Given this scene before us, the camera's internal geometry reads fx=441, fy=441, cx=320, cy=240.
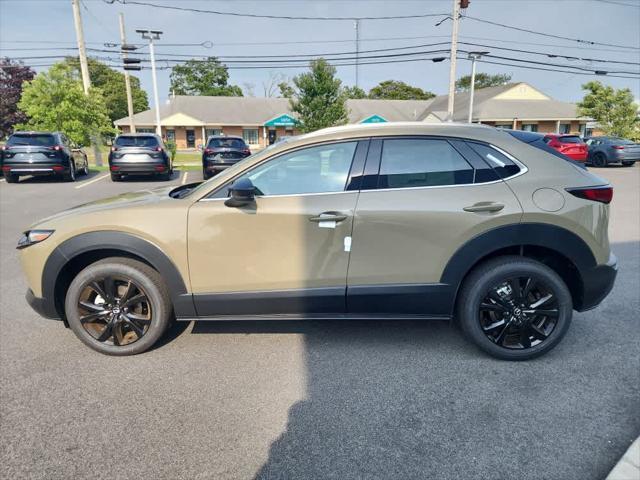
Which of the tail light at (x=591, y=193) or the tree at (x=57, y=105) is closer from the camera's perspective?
the tail light at (x=591, y=193)

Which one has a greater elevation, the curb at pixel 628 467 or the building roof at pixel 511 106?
the building roof at pixel 511 106

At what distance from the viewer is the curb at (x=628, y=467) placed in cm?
219

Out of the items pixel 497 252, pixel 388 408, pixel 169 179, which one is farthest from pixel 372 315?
pixel 169 179

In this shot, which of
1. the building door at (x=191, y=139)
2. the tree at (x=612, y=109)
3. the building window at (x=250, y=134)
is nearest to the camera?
the tree at (x=612, y=109)

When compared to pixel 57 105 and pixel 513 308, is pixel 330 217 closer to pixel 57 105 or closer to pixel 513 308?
pixel 513 308

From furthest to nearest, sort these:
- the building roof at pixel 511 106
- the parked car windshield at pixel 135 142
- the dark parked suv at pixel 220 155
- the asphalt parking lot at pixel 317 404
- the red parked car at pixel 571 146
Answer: the building roof at pixel 511 106 < the red parked car at pixel 571 146 < the dark parked suv at pixel 220 155 < the parked car windshield at pixel 135 142 < the asphalt parking lot at pixel 317 404

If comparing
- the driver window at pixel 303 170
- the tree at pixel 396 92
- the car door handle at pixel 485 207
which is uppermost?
the tree at pixel 396 92

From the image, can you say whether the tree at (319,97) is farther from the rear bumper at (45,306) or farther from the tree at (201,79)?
the tree at (201,79)

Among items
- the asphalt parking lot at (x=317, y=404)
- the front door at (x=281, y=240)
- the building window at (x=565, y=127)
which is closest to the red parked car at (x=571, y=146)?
the asphalt parking lot at (x=317, y=404)

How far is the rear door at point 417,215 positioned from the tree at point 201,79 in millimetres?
79554

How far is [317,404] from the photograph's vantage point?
2.88 meters

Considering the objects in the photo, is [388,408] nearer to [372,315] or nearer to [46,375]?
[372,315]

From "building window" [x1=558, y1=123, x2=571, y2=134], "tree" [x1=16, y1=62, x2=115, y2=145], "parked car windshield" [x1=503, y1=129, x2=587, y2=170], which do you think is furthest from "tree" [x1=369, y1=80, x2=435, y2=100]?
"parked car windshield" [x1=503, y1=129, x2=587, y2=170]

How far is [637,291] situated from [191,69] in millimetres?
83137
